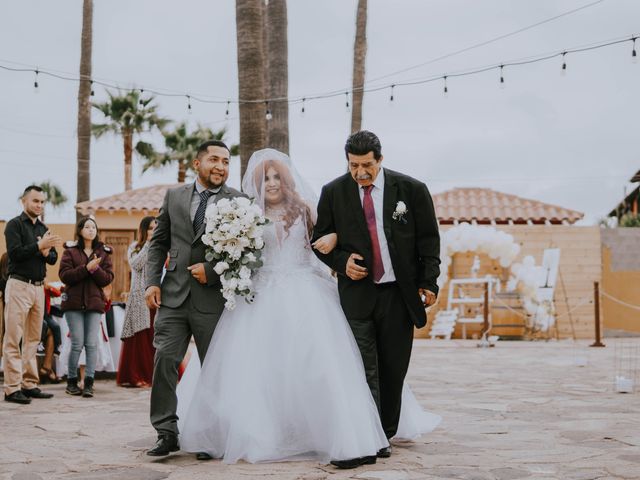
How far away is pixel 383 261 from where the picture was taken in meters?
5.40

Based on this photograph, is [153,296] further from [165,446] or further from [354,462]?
[354,462]

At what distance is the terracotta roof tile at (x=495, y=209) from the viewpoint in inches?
911

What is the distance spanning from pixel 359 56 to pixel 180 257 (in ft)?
45.4

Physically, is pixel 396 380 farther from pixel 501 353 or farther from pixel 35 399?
pixel 501 353

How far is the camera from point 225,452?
514 cm

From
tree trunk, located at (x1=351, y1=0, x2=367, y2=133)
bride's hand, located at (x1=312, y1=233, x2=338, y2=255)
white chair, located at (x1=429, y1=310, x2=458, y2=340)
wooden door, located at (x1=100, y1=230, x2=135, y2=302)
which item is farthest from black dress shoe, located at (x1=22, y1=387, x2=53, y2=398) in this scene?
wooden door, located at (x1=100, y1=230, x2=135, y2=302)

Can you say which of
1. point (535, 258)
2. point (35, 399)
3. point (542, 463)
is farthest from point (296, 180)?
point (535, 258)

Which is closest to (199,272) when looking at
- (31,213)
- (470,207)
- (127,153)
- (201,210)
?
(201,210)

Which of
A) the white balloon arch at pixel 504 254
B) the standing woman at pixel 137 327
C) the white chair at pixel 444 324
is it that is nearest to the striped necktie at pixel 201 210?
the standing woman at pixel 137 327

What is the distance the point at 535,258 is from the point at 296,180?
15.0 metres

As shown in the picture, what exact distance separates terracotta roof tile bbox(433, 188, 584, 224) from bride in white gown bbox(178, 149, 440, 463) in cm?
1721

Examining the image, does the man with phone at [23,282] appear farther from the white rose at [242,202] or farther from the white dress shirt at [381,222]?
the white dress shirt at [381,222]

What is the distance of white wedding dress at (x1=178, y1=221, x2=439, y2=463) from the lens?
5.07 metres

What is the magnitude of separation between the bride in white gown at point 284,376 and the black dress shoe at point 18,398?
3107 millimetres
